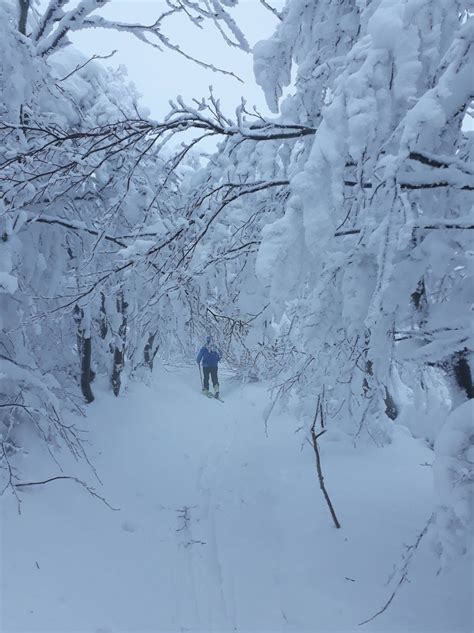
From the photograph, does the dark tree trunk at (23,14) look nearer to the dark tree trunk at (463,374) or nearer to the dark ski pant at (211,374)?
the dark tree trunk at (463,374)

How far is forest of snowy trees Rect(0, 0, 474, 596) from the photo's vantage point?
184cm

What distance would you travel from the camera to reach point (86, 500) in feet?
15.8

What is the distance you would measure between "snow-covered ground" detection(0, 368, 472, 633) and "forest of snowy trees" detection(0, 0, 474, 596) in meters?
1.08

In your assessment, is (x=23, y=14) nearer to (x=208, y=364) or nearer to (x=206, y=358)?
(x=206, y=358)

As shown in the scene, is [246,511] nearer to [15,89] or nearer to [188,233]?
[188,233]

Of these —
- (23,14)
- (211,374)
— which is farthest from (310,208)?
(211,374)

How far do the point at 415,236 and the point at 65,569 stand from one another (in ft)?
12.8

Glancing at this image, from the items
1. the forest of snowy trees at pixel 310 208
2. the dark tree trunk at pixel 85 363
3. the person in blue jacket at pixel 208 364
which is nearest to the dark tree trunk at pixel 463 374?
the forest of snowy trees at pixel 310 208

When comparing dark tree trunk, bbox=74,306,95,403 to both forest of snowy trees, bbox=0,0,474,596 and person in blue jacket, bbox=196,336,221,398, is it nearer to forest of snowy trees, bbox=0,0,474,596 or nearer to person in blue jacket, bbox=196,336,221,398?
Result: forest of snowy trees, bbox=0,0,474,596

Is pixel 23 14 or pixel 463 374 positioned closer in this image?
pixel 463 374

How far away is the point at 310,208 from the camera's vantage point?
1880 mm

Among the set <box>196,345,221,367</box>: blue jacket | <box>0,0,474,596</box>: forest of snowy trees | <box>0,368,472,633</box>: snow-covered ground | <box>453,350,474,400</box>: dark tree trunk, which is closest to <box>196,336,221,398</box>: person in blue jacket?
<box>196,345,221,367</box>: blue jacket

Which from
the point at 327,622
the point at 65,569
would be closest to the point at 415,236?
the point at 327,622

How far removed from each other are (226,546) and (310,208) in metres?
4.07
